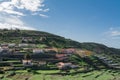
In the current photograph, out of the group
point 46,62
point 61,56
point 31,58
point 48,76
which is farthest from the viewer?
point 61,56

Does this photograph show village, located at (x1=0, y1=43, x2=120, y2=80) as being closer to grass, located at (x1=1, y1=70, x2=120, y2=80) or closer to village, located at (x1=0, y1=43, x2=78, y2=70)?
village, located at (x1=0, y1=43, x2=78, y2=70)

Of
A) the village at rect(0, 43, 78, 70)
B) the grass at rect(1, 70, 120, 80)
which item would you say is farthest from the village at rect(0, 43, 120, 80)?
the grass at rect(1, 70, 120, 80)

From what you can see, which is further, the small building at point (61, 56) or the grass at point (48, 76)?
the small building at point (61, 56)

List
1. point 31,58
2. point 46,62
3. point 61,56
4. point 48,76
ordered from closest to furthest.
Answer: point 48,76, point 46,62, point 31,58, point 61,56

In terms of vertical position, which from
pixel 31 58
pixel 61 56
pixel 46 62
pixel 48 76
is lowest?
pixel 48 76

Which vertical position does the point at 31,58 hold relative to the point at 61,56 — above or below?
below

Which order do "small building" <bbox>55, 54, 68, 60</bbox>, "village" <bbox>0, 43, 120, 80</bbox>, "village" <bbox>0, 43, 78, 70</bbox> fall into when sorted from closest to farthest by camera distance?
"village" <bbox>0, 43, 120, 80</bbox>
"village" <bbox>0, 43, 78, 70</bbox>
"small building" <bbox>55, 54, 68, 60</bbox>

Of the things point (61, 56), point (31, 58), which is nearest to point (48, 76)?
point (31, 58)

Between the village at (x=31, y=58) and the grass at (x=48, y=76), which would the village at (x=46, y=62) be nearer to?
the village at (x=31, y=58)

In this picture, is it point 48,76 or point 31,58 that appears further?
point 31,58

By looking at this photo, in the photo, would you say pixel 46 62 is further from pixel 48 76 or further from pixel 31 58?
pixel 48 76

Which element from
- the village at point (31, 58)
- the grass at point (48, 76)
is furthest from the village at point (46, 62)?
the grass at point (48, 76)
